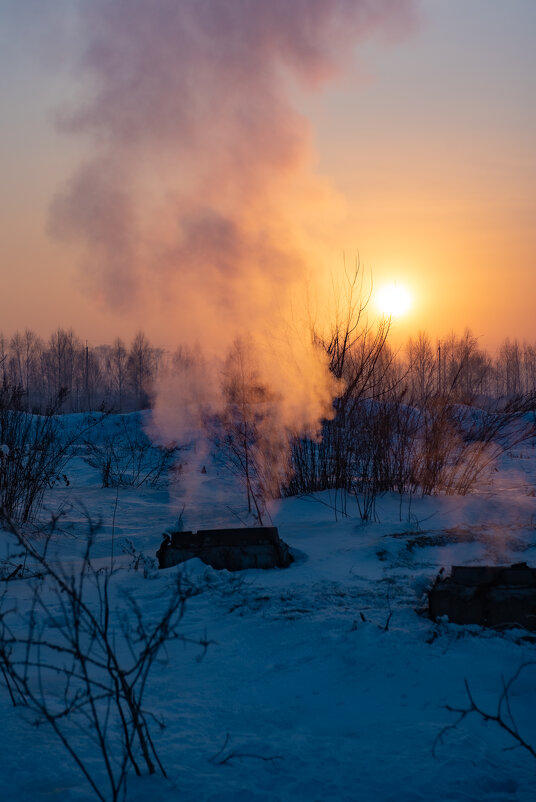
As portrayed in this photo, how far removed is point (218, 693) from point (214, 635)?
70cm

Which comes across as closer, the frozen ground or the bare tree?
the bare tree

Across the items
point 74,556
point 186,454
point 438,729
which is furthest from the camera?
point 186,454

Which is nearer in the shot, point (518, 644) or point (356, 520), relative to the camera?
point (518, 644)

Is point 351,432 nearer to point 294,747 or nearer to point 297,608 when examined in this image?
point 297,608

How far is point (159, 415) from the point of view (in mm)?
23188

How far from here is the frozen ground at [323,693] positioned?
2.06 metres

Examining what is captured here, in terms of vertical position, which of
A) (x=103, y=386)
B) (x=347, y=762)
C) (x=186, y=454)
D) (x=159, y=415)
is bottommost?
(x=347, y=762)

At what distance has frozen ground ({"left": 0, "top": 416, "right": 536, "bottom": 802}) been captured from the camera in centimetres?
206

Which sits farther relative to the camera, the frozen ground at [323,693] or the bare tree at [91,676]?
the frozen ground at [323,693]

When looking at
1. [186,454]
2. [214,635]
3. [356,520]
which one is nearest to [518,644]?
[214,635]

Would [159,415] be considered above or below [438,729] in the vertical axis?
above

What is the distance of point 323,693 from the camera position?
2.74 metres

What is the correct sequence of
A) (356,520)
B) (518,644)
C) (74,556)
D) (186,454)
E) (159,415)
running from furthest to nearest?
(159,415) < (186,454) < (356,520) < (74,556) < (518,644)

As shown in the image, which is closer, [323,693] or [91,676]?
[323,693]
